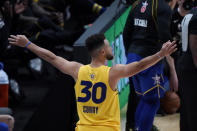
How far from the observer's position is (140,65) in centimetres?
489

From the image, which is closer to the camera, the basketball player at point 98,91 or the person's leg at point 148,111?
the basketball player at point 98,91

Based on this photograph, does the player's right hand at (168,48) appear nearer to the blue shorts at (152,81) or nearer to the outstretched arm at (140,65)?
the outstretched arm at (140,65)

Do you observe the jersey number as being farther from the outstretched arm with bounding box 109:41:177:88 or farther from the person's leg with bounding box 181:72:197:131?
the person's leg with bounding box 181:72:197:131

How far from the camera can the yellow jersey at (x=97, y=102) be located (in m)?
5.13

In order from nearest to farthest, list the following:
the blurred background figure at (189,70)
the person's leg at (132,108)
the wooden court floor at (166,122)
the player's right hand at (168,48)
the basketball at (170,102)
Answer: the player's right hand at (168,48) → the blurred background figure at (189,70) → the person's leg at (132,108) → the wooden court floor at (166,122) → the basketball at (170,102)

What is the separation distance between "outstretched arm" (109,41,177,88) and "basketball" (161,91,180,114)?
2967 millimetres

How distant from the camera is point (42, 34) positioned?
785cm

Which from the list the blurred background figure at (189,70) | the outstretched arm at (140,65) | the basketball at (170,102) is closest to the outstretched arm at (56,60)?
the outstretched arm at (140,65)

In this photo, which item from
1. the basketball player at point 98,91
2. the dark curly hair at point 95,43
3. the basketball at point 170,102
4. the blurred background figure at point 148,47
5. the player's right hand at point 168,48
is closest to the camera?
the player's right hand at point 168,48

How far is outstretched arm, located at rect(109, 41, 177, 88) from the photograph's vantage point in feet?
15.6

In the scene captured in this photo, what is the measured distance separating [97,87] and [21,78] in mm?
3680

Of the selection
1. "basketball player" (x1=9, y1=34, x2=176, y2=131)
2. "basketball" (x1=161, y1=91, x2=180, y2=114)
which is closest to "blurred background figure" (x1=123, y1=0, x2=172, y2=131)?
"basketball player" (x1=9, y1=34, x2=176, y2=131)

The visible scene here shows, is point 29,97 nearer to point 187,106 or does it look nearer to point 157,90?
point 157,90

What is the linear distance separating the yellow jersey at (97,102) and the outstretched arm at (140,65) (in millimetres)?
86
